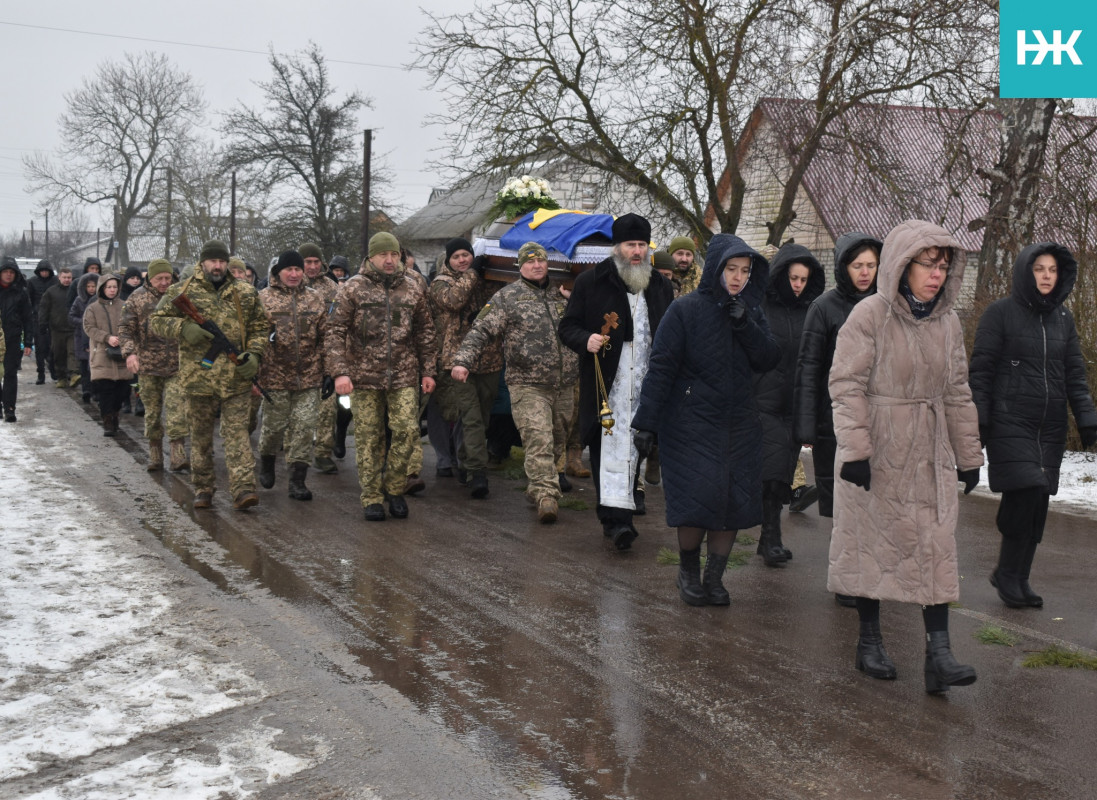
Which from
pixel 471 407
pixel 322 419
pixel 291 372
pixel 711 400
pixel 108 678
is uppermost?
pixel 711 400

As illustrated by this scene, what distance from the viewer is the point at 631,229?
818cm

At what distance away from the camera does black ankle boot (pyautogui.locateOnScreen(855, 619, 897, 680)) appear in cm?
544

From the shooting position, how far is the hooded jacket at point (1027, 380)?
668cm

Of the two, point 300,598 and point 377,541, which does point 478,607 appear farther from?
point 377,541

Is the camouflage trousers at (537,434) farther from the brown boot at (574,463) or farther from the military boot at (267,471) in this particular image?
the military boot at (267,471)

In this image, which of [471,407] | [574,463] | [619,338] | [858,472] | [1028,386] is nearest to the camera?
[858,472]

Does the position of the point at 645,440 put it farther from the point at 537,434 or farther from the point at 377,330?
the point at 377,330

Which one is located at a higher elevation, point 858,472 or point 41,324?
point 41,324

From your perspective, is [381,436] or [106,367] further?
[106,367]

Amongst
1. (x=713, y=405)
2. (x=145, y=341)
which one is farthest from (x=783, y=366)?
(x=145, y=341)

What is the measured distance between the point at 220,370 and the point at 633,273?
337 cm

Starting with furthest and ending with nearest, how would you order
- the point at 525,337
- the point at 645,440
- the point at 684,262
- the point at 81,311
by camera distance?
1. the point at 81,311
2. the point at 684,262
3. the point at 525,337
4. the point at 645,440

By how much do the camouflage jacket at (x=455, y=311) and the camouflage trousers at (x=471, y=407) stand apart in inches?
4.5

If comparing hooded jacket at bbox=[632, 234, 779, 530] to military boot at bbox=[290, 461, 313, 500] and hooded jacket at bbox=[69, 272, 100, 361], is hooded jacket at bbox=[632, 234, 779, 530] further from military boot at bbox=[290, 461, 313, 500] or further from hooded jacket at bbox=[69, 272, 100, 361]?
hooded jacket at bbox=[69, 272, 100, 361]
